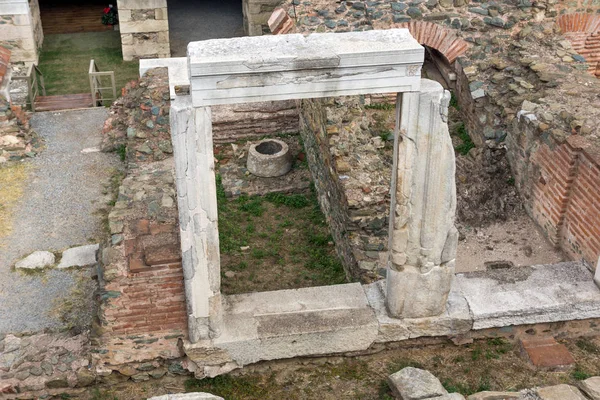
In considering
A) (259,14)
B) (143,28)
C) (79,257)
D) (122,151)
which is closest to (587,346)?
(79,257)

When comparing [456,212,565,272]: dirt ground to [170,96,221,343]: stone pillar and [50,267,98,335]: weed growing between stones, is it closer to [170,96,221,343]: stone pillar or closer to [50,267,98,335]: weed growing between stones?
[170,96,221,343]: stone pillar

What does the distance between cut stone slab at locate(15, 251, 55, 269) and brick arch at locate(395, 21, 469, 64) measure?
17.2ft

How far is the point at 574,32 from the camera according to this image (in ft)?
34.7

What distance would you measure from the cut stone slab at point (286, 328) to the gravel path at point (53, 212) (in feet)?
7.22

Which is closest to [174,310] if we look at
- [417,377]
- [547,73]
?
[417,377]

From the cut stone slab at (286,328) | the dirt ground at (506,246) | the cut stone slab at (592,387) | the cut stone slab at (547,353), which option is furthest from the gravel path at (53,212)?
the cut stone slab at (592,387)

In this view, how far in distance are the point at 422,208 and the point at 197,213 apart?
1.56m

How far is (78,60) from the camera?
15492mm

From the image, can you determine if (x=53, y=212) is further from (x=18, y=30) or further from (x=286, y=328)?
(x=18, y=30)

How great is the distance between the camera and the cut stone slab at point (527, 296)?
235 inches

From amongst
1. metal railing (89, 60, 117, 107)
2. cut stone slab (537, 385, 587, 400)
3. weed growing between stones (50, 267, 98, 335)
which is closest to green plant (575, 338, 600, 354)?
cut stone slab (537, 385, 587, 400)

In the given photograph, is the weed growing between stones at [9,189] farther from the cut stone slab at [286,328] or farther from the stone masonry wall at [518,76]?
the stone masonry wall at [518,76]

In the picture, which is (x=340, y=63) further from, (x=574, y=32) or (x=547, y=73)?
(x=574, y=32)

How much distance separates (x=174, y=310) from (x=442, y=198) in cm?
214
